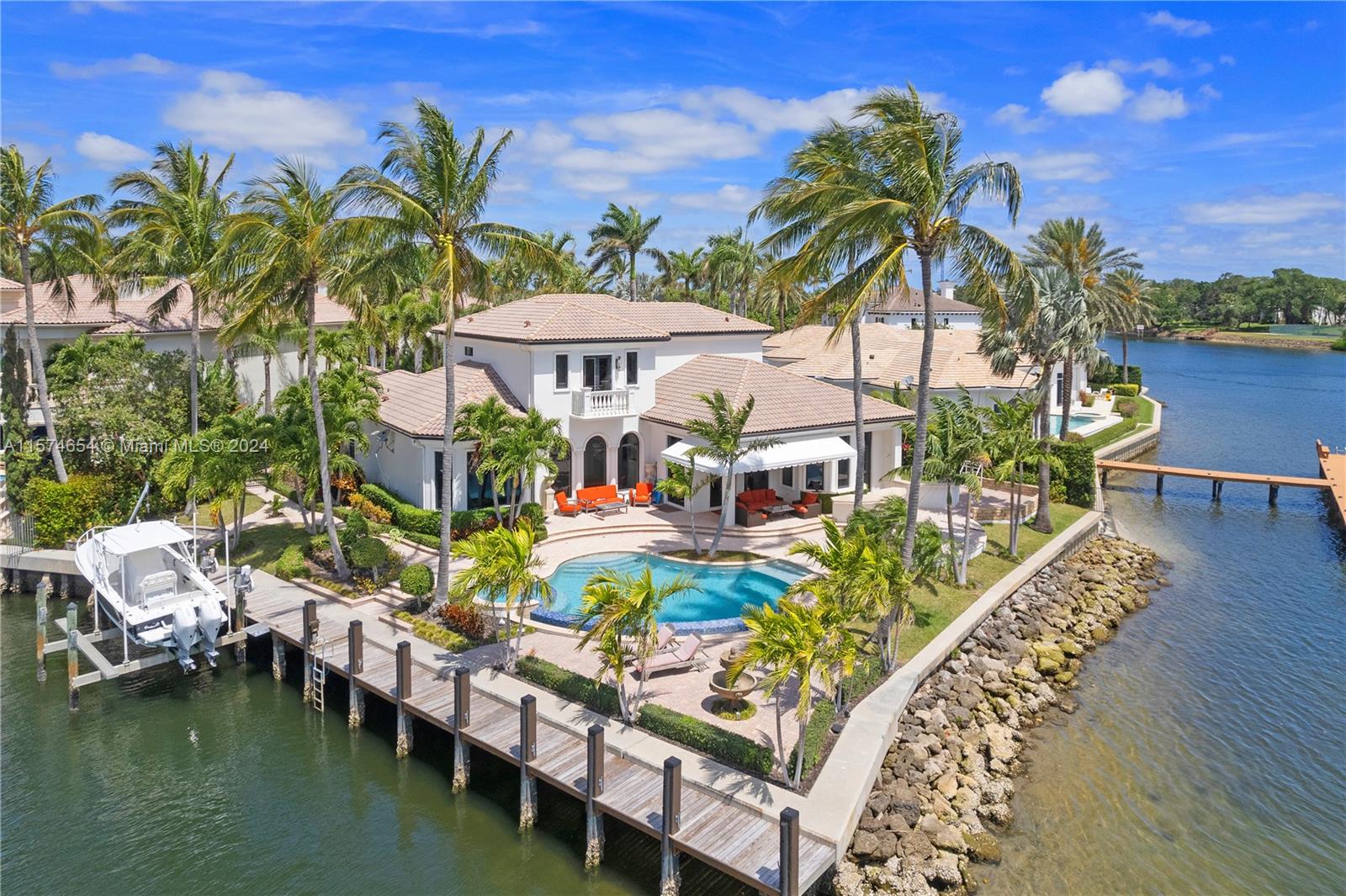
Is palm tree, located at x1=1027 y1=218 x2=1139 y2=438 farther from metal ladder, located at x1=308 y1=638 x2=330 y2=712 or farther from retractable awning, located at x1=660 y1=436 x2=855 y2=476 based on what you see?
metal ladder, located at x1=308 y1=638 x2=330 y2=712

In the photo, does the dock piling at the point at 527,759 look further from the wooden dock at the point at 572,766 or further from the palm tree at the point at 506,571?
the palm tree at the point at 506,571

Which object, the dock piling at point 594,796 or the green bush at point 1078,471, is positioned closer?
the dock piling at point 594,796

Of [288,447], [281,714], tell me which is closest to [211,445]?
[288,447]

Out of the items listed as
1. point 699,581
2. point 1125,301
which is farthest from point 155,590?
point 1125,301

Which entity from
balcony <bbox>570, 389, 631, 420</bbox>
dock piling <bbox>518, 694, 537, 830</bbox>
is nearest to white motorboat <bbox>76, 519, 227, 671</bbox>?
dock piling <bbox>518, 694, 537, 830</bbox>

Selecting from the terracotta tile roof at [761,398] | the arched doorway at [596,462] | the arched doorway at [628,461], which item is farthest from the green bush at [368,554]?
the terracotta tile roof at [761,398]

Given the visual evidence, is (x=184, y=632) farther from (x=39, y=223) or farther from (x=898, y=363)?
(x=898, y=363)
